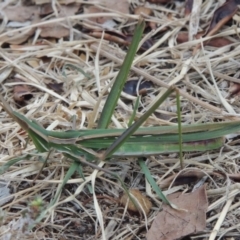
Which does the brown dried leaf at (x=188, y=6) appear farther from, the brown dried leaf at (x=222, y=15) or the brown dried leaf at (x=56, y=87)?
the brown dried leaf at (x=56, y=87)

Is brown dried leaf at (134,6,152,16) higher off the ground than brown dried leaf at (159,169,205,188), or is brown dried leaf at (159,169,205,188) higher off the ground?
brown dried leaf at (134,6,152,16)

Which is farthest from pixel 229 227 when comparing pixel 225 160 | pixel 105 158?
pixel 105 158

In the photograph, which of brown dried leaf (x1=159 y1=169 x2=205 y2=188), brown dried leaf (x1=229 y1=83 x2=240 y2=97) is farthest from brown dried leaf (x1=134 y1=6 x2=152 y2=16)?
brown dried leaf (x1=159 y1=169 x2=205 y2=188)

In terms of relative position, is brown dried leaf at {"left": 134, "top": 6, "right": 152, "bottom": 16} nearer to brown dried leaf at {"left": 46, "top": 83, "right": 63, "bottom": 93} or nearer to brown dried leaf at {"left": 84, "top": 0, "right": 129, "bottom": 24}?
brown dried leaf at {"left": 84, "top": 0, "right": 129, "bottom": 24}

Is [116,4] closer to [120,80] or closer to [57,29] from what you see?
[57,29]

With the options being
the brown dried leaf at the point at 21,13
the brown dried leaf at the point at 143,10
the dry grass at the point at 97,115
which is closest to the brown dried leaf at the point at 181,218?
the dry grass at the point at 97,115
